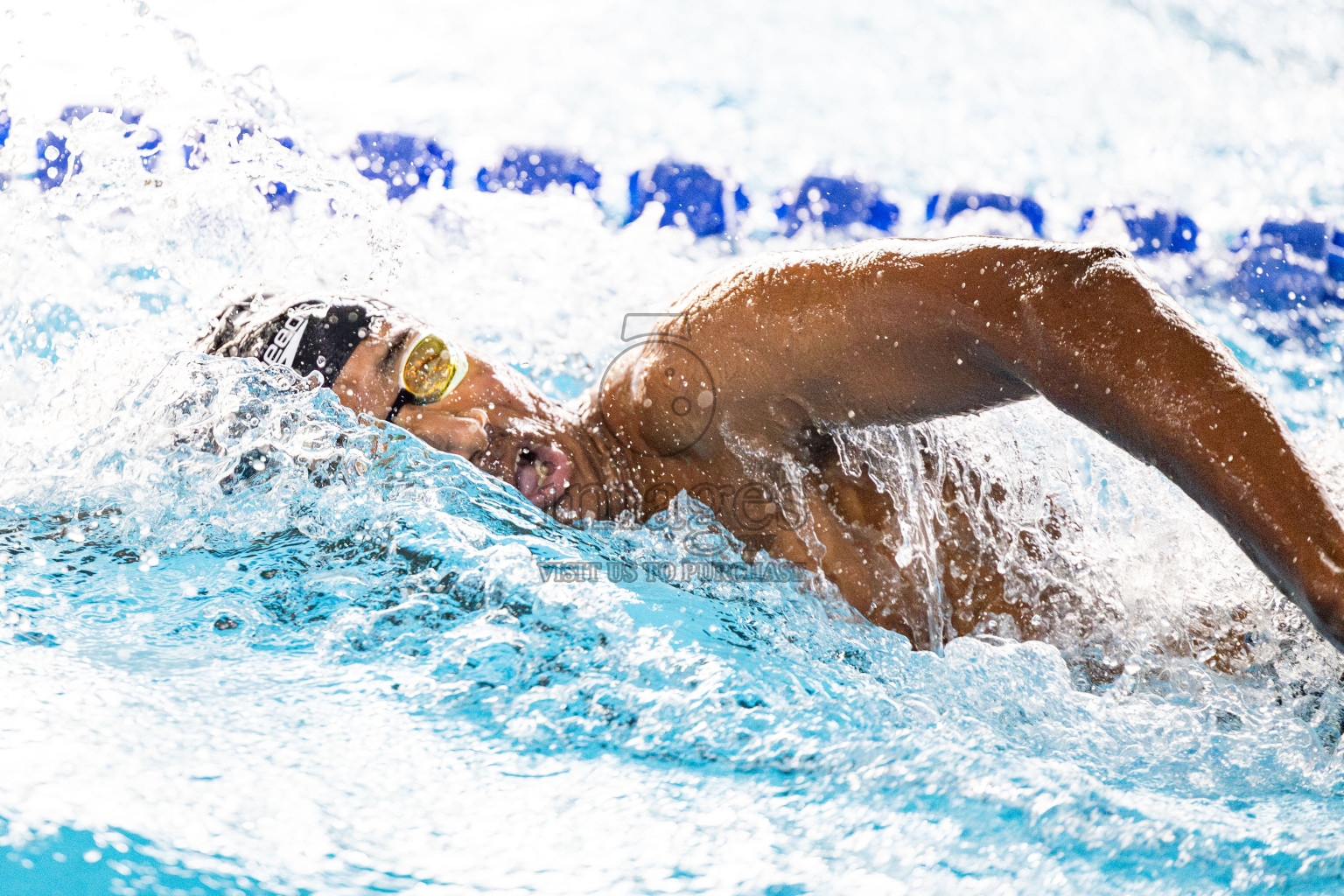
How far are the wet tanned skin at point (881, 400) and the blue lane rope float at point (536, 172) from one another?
298 cm

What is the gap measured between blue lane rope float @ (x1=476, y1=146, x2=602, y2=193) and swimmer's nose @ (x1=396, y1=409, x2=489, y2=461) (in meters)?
3.05

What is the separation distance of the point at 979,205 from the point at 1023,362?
137 inches

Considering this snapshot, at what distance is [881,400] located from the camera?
135 centimetres

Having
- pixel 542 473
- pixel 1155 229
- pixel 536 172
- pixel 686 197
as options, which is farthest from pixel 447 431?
pixel 1155 229

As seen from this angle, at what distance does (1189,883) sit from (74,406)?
5.87 ft

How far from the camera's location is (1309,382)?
11.9 feet

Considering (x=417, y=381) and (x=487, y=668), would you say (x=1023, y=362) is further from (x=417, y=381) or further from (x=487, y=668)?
(x=417, y=381)

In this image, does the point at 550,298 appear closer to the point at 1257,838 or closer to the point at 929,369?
the point at 929,369

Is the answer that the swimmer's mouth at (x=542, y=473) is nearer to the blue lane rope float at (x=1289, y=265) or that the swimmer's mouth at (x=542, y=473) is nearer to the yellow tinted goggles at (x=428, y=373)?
the yellow tinted goggles at (x=428, y=373)

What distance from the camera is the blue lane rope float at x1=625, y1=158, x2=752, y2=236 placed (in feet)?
14.6

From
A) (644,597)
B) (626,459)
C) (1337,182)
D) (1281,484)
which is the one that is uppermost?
(1337,182)

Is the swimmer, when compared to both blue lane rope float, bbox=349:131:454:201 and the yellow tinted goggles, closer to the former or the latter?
the yellow tinted goggles

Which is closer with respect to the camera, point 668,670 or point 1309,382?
point 668,670

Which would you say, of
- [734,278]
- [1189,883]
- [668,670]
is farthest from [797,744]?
[734,278]
